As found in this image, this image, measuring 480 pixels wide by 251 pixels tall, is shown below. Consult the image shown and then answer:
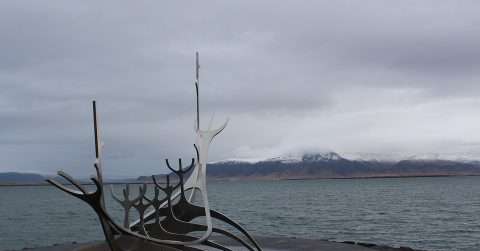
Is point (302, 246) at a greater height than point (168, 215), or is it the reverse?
point (168, 215)

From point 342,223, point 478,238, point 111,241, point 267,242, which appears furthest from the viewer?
point 342,223

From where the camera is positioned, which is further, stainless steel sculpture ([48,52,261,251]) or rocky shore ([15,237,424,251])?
rocky shore ([15,237,424,251])

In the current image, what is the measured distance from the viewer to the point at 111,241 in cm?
1412

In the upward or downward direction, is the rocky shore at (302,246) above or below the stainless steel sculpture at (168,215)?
below

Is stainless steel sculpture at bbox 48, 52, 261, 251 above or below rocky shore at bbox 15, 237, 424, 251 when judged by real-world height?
above

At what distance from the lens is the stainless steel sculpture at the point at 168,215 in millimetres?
13914

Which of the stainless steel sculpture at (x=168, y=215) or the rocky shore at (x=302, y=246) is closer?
the stainless steel sculpture at (x=168, y=215)

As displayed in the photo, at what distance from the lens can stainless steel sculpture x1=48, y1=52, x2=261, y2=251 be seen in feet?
45.6

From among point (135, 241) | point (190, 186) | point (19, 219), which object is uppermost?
point (190, 186)

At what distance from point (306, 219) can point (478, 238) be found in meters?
18.8

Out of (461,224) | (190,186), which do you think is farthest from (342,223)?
(190,186)

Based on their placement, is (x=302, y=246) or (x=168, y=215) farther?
(x=302, y=246)

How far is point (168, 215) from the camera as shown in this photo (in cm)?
1669

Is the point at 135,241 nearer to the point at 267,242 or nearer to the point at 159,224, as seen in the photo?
the point at 159,224
